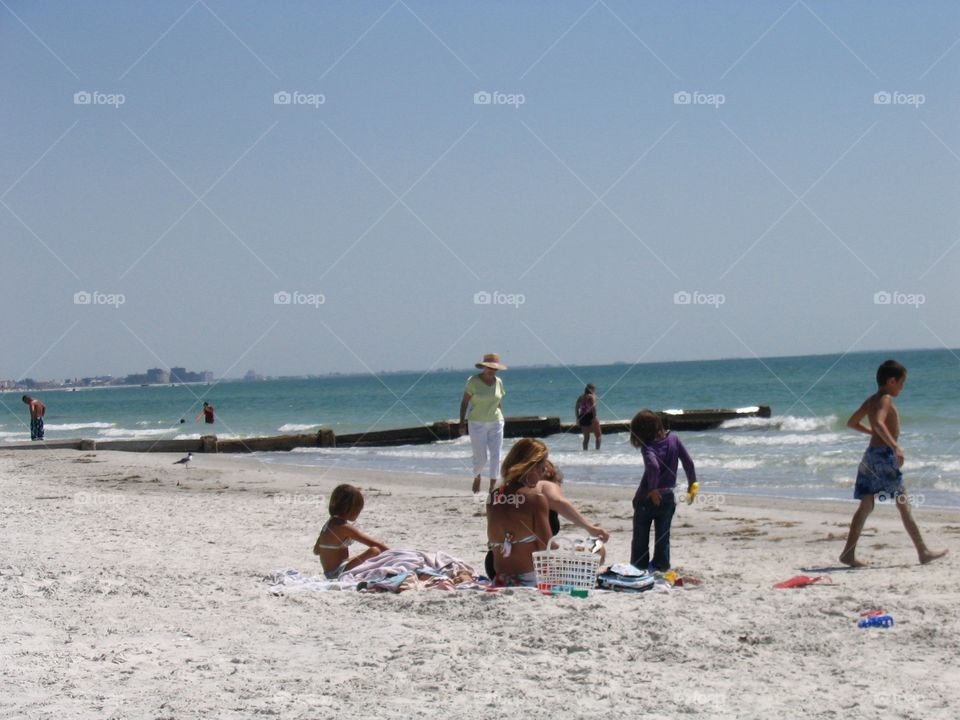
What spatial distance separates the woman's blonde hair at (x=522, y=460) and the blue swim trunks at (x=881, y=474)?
7.99 ft

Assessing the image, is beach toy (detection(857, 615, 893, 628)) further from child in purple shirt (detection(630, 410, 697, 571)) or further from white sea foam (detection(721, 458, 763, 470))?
white sea foam (detection(721, 458, 763, 470))

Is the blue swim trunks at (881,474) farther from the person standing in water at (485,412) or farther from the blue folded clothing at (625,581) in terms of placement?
the person standing in water at (485,412)

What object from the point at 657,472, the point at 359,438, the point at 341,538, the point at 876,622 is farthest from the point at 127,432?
the point at 876,622

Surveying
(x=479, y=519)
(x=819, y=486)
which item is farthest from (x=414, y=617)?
(x=819, y=486)

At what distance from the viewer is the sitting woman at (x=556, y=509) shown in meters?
6.86

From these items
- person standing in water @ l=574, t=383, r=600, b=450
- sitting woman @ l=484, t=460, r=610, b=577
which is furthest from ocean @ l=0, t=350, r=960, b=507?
sitting woman @ l=484, t=460, r=610, b=577

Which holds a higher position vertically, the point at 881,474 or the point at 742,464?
the point at 881,474

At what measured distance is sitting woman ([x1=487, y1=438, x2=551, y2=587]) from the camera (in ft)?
23.3

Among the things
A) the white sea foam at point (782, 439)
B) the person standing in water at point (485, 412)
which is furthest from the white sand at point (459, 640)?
the white sea foam at point (782, 439)

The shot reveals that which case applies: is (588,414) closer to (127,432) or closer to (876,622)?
(876,622)

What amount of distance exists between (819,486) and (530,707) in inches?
434

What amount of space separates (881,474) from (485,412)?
16.1 ft

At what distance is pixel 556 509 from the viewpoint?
280 inches

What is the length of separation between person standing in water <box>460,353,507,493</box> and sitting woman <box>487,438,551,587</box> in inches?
174
